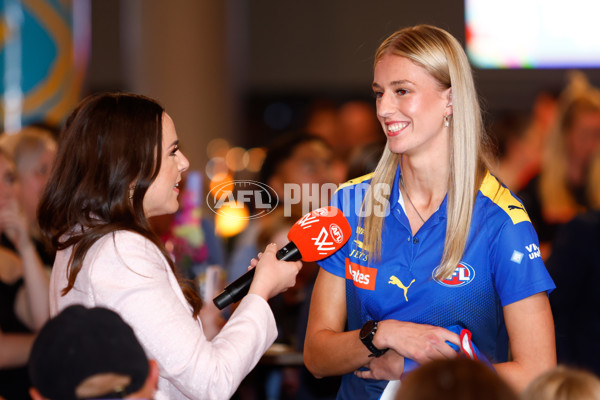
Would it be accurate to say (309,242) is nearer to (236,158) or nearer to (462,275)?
(462,275)

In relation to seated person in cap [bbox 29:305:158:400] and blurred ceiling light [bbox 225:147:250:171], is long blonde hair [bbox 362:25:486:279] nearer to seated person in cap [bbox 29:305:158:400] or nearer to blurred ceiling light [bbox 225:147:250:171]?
seated person in cap [bbox 29:305:158:400]

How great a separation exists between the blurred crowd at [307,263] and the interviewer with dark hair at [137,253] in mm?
572

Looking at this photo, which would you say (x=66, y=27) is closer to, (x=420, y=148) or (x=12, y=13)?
(x=12, y=13)

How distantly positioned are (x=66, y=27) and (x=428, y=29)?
301cm

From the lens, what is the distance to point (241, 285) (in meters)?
1.90

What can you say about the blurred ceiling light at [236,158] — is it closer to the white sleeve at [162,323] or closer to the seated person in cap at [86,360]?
the white sleeve at [162,323]

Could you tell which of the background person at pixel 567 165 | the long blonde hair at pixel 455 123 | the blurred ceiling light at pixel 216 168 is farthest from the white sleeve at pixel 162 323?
the blurred ceiling light at pixel 216 168

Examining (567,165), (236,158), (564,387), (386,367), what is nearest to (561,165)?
(567,165)

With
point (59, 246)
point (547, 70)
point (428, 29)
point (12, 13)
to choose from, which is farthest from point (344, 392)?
point (547, 70)

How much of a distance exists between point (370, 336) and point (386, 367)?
0.42 feet

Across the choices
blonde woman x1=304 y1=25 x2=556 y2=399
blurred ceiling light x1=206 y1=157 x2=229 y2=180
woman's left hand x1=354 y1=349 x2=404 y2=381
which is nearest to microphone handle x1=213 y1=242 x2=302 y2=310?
blonde woman x1=304 y1=25 x2=556 y2=399

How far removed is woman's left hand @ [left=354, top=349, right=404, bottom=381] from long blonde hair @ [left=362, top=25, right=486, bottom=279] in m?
0.26

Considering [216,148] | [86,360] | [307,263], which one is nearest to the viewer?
[86,360]

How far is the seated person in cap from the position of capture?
1402mm
